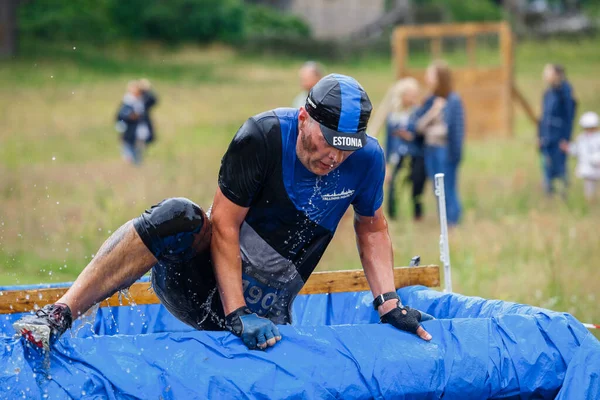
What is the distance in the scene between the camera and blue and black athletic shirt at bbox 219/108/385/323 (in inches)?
160

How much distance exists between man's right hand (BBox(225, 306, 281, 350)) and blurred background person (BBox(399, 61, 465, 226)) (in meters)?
7.39

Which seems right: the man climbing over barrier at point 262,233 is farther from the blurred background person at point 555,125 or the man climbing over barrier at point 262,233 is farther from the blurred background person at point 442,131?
the blurred background person at point 555,125

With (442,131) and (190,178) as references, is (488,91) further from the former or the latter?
(442,131)

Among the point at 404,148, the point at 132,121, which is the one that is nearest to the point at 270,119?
the point at 404,148

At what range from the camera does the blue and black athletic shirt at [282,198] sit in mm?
4066

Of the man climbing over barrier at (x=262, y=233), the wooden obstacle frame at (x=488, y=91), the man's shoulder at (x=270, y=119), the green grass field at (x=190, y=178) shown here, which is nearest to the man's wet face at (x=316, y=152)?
the man climbing over barrier at (x=262, y=233)

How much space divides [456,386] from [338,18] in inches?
1831

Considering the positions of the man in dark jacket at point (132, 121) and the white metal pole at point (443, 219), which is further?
the man in dark jacket at point (132, 121)

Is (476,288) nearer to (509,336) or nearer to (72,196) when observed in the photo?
(509,336)

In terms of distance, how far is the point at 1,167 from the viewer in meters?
16.3

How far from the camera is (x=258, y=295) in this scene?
4.48 metres

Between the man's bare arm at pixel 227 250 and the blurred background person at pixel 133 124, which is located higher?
the man's bare arm at pixel 227 250

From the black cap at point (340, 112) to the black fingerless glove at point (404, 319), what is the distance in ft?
2.65

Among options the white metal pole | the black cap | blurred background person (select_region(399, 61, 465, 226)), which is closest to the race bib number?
the black cap
